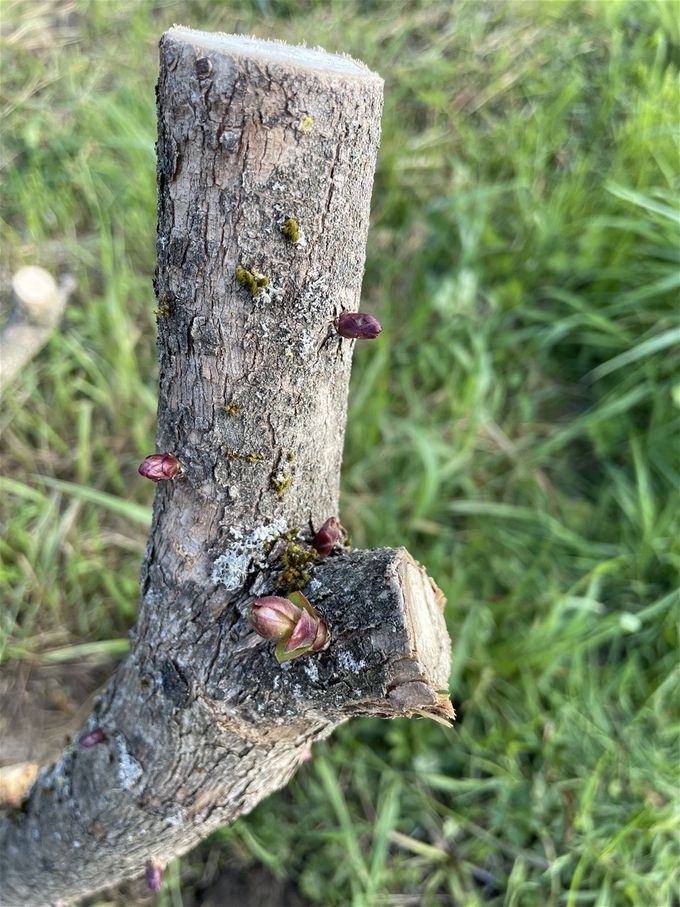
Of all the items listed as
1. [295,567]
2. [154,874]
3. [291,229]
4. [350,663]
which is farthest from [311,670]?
[154,874]

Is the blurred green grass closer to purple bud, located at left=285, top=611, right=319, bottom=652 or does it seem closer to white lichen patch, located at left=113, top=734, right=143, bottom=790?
white lichen patch, located at left=113, top=734, right=143, bottom=790

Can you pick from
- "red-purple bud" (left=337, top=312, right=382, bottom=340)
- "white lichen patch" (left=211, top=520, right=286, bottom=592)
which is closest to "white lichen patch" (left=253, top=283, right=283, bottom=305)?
"red-purple bud" (left=337, top=312, right=382, bottom=340)

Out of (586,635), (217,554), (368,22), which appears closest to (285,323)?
(217,554)

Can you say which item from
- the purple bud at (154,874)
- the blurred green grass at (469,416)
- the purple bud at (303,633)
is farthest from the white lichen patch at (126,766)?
the blurred green grass at (469,416)

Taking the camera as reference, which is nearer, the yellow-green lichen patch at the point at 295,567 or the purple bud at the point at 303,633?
the purple bud at the point at 303,633

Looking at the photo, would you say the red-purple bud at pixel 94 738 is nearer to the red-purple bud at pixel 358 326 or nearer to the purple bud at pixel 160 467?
the purple bud at pixel 160 467

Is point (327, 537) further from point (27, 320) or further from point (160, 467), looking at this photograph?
point (27, 320)
